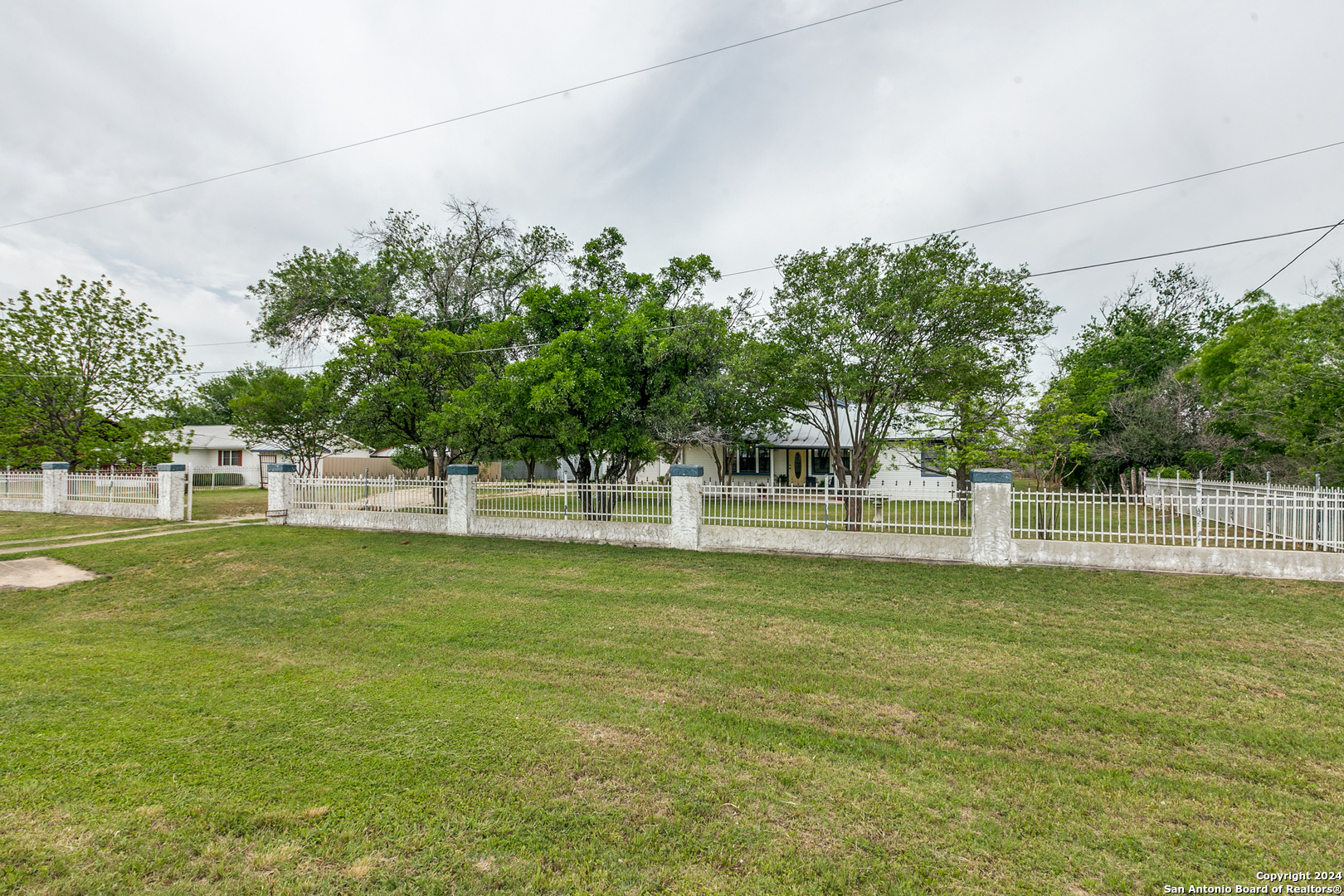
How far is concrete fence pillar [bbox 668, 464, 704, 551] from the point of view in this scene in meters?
10.8

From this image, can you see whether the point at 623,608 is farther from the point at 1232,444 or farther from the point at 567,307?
the point at 1232,444

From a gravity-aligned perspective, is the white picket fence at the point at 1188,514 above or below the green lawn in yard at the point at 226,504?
above

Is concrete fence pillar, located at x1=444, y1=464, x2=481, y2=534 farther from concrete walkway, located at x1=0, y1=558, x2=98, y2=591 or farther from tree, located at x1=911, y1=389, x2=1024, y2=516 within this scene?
tree, located at x1=911, y1=389, x2=1024, y2=516

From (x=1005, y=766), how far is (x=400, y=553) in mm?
9775

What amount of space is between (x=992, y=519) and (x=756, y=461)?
15531 millimetres

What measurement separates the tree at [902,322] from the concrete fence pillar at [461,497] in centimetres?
712

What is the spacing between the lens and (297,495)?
14445 mm

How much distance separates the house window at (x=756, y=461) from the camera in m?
24.4

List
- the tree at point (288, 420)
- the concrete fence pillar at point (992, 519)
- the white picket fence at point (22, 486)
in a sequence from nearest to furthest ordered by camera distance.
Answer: the concrete fence pillar at point (992, 519), the white picket fence at point (22, 486), the tree at point (288, 420)

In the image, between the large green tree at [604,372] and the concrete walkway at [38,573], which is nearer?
the concrete walkway at [38,573]

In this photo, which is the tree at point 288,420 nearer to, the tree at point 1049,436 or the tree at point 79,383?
the tree at point 79,383

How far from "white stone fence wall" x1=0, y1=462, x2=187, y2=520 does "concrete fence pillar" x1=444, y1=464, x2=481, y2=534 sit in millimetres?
8673

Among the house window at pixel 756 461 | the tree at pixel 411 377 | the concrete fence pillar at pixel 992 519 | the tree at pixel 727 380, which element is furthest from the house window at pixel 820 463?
the concrete fence pillar at pixel 992 519

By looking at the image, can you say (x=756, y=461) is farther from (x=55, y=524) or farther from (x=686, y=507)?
(x=55, y=524)
